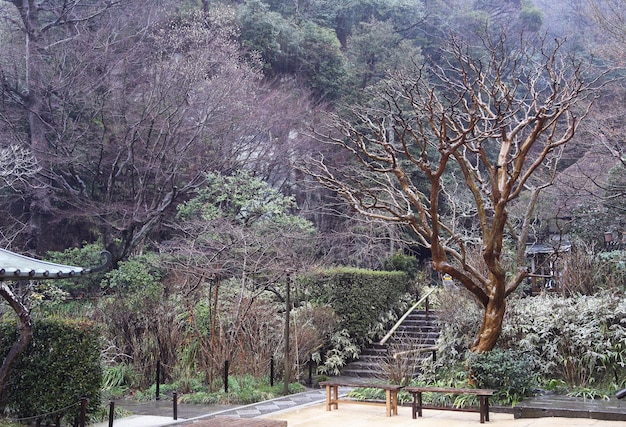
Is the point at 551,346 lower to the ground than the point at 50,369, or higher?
higher

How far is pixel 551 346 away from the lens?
11.2 m

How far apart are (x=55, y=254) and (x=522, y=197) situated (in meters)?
16.0

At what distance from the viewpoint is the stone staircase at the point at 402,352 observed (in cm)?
1167

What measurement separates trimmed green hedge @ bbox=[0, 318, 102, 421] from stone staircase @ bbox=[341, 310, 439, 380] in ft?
18.0

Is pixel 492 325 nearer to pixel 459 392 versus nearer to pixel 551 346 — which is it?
pixel 551 346

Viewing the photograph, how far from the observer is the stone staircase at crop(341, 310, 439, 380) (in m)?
11.7

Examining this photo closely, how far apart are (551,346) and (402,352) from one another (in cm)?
271

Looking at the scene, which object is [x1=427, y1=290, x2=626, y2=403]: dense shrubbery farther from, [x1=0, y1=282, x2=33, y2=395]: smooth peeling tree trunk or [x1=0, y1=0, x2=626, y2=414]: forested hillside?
[x1=0, y1=282, x2=33, y2=395]: smooth peeling tree trunk

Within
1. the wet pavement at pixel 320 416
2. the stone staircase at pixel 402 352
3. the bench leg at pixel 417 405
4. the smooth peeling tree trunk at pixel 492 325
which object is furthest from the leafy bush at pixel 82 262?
the smooth peeling tree trunk at pixel 492 325

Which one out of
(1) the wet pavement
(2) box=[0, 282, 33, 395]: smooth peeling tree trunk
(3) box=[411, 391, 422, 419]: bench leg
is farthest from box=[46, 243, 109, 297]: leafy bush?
(3) box=[411, 391, 422, 419]: bench leg

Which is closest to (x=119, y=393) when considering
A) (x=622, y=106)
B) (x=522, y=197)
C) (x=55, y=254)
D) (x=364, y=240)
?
(x=55, y=254)

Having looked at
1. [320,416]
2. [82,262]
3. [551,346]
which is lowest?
[320,416]

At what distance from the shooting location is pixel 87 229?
21.7 metres

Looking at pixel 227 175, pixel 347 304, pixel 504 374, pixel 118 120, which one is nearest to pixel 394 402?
pixel 504 374
